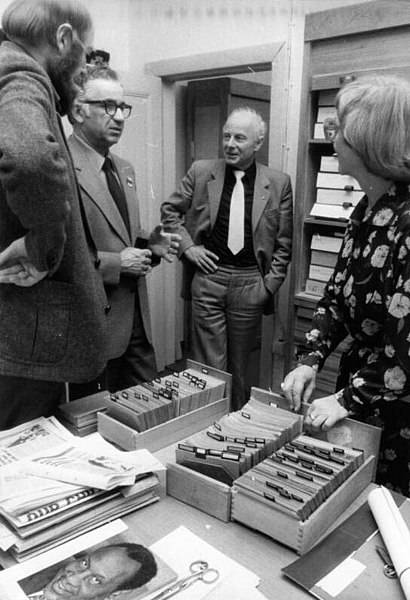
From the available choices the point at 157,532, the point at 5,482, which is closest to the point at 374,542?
the point at 157,532

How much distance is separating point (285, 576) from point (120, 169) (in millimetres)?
1953

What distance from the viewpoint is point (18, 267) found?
4.34 ft

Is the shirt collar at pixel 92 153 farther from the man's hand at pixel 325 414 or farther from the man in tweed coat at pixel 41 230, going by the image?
the man's hand at pixel 325 414

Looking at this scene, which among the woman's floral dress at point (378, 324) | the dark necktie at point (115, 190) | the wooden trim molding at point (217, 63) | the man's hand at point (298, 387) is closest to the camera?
the woman's floral dress at point (378, 324)

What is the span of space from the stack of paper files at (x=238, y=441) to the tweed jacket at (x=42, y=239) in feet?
1.40

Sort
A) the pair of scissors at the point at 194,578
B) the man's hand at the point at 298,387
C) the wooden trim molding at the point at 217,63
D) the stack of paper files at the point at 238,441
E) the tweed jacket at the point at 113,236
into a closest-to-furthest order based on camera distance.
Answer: the pair of scissors at the point at 194,578, the stack of paper files at the point at 238,441, the man's hand at the point at 298,387, the tweed jacket at the point at 113,236, the wooden trim molding at the point at 217,63

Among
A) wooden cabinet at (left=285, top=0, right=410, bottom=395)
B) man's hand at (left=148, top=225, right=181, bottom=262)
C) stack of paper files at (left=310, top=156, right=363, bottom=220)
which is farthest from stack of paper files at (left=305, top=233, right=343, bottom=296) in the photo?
man's hand at (left=148, top=225, right=181, bottom=262)

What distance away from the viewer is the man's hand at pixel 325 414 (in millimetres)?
1273

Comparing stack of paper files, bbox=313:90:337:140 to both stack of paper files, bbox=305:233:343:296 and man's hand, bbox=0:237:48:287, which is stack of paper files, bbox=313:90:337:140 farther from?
man's hand, bbox=0:237:48:287

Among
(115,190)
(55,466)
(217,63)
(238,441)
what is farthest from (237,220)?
(55,466)

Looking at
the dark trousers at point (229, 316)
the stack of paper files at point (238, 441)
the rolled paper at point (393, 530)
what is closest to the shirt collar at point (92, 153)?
the dark trousers at point (229, 316)

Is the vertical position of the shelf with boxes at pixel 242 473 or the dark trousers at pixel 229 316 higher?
the shelf with boxes at pixel 242 473

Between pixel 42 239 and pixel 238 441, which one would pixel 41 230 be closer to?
pixel 42 239

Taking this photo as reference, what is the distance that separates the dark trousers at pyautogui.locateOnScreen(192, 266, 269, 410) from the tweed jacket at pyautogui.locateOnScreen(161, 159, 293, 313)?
0.35 ft
